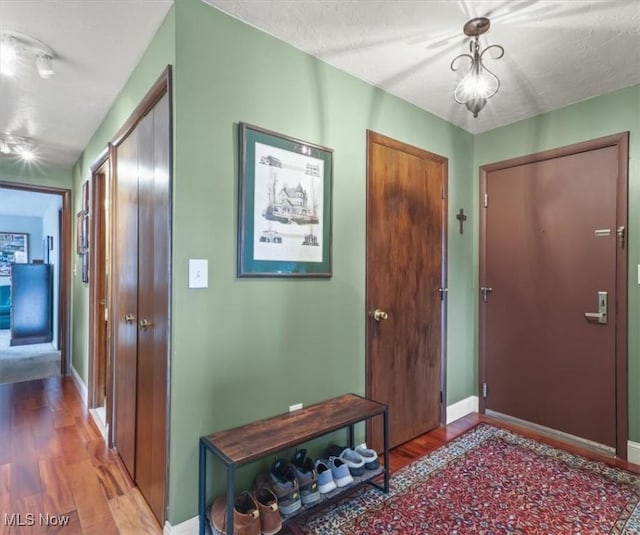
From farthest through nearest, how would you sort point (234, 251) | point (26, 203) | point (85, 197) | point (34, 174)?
point (26, 203) → point (34, 174) → point (85, 197) → point (234, 251)

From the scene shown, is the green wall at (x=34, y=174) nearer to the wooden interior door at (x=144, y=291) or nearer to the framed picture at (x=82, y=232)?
the framed picture at (x=82, y=232)

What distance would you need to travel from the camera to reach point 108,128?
2.61m

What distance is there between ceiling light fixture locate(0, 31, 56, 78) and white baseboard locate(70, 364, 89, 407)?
2.47 meters

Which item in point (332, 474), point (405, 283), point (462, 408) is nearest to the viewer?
point (332, 474)

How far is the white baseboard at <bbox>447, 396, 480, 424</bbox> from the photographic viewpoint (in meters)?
2.83

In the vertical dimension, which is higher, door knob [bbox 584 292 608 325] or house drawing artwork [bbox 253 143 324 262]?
house drawing artwork [bbox 253 143 324 262]

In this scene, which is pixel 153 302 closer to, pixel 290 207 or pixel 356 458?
pixel 290 207

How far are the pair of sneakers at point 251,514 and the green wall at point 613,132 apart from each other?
88.3 inches

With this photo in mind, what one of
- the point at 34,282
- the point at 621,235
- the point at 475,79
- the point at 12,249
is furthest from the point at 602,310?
the point at 12,249

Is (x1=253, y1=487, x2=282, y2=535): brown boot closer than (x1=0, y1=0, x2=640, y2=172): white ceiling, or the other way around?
(x1=253, y1=487, x2=282, y2=535): brown boot

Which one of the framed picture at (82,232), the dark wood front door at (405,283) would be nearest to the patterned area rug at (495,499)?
the dark wood front door at (405,283)

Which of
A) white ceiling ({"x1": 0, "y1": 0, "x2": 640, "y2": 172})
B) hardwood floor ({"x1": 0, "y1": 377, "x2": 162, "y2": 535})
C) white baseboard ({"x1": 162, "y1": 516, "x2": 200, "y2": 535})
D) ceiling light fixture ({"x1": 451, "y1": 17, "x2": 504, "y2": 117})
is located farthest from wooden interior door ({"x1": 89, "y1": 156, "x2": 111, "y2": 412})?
ceiling light fixture ({"x1": 451, "y1": 17, "x2": 504, "y2": 117})

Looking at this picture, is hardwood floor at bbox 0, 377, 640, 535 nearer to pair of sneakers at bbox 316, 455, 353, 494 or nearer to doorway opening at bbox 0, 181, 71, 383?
pair of sneakers at bbox 316, 455, 353, 494

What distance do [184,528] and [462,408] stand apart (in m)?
2.21
